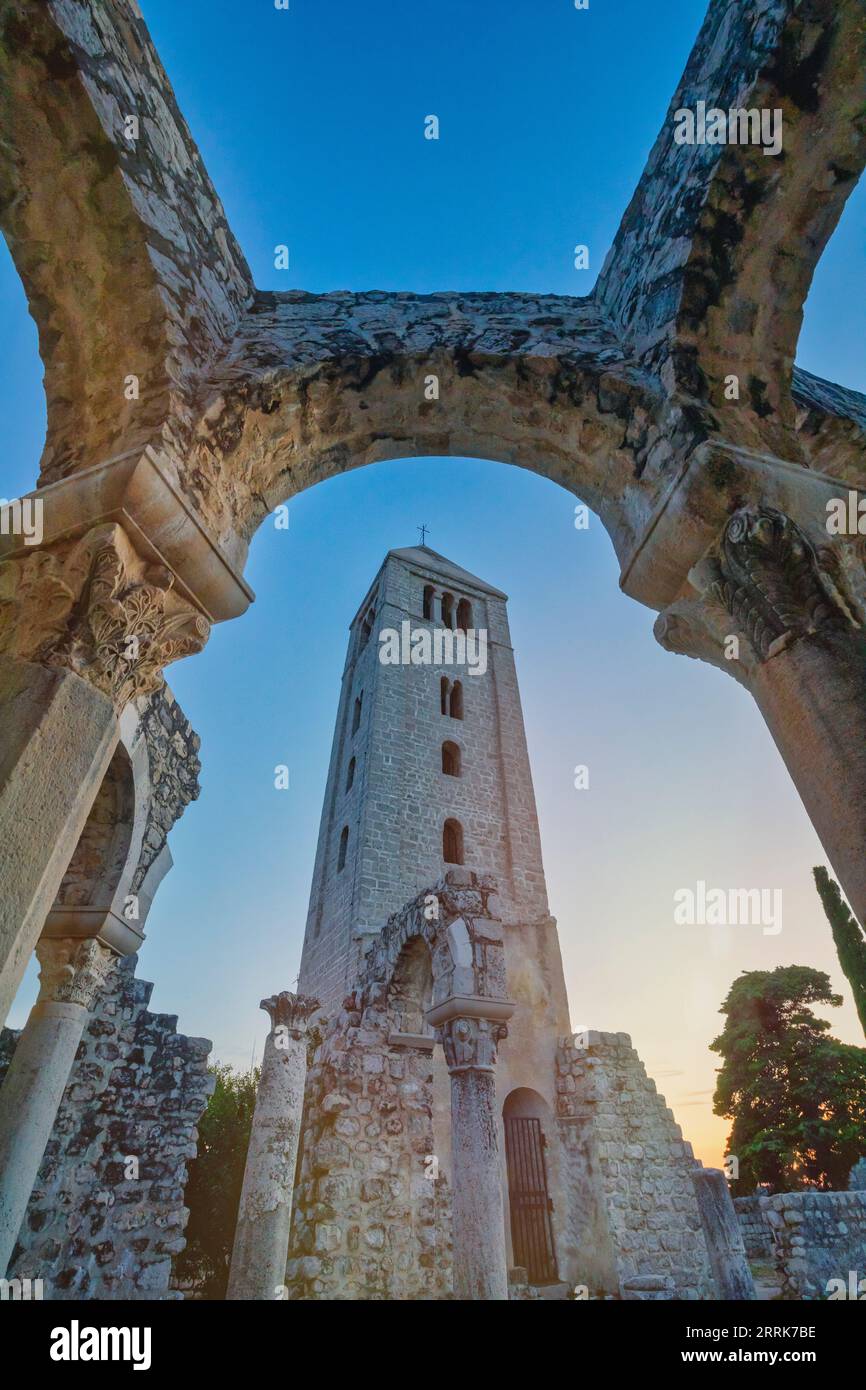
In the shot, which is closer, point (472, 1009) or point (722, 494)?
point (722, 494)

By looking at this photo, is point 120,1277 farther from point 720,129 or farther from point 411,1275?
point 720,129

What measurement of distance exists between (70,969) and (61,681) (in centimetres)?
330

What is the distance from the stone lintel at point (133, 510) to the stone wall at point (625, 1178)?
35.5 feet

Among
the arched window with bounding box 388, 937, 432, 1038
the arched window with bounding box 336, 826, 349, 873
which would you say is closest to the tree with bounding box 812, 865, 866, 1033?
the arched window with bounding box 388, 937, 432, 1038

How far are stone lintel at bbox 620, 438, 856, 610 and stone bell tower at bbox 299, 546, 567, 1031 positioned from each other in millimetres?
11234

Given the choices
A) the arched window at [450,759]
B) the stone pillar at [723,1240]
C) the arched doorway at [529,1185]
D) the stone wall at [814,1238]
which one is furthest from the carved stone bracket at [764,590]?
the arched window at [450,759]

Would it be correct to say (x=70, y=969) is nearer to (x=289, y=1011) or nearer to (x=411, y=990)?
(x=289, y=1011)

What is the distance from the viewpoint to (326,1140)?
6.79 m

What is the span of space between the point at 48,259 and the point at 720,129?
114 inches

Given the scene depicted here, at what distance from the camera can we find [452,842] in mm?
15641

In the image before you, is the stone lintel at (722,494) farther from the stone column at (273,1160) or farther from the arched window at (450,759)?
the arched window at (450,759)

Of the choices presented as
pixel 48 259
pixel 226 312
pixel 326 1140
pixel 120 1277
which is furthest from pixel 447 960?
pixel 48 259

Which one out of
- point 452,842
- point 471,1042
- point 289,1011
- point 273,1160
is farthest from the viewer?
point 452,842

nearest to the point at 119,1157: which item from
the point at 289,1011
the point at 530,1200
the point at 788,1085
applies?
the point at 289,1011
